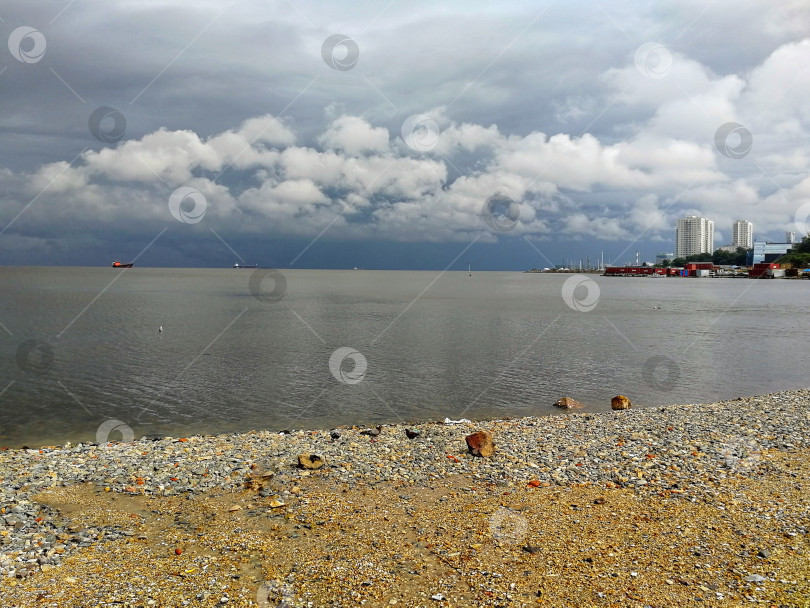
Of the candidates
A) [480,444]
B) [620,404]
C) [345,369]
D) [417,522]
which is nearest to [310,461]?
[417,522]

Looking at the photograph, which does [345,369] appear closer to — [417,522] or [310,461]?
[310,461]

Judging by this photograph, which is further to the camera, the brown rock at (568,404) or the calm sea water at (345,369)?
the brown rock at (568,404)

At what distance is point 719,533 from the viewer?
12383mm

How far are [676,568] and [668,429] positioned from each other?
11.5 meters

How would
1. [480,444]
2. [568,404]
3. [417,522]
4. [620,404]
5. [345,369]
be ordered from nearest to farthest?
[417,522]
[480,444]
[620,404]
[568,404]
[345,369]

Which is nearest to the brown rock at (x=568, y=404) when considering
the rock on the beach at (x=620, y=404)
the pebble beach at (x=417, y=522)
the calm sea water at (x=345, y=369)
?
the calm sea water at (x=345, y=369)

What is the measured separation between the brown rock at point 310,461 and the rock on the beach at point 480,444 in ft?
15.9

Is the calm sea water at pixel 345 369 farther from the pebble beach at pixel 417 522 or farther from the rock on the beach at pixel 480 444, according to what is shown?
the rock on the beach at pixel 480 444

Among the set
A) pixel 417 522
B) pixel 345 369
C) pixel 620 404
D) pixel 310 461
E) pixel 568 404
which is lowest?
pixel 568 404

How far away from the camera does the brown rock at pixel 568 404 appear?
30.0 m

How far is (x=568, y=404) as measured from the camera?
3019 cm

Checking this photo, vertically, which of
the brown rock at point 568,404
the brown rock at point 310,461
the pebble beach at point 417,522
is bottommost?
the brown rock at point 568,404

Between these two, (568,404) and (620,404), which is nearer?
(620,404)

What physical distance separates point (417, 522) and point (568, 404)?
61.9ft
